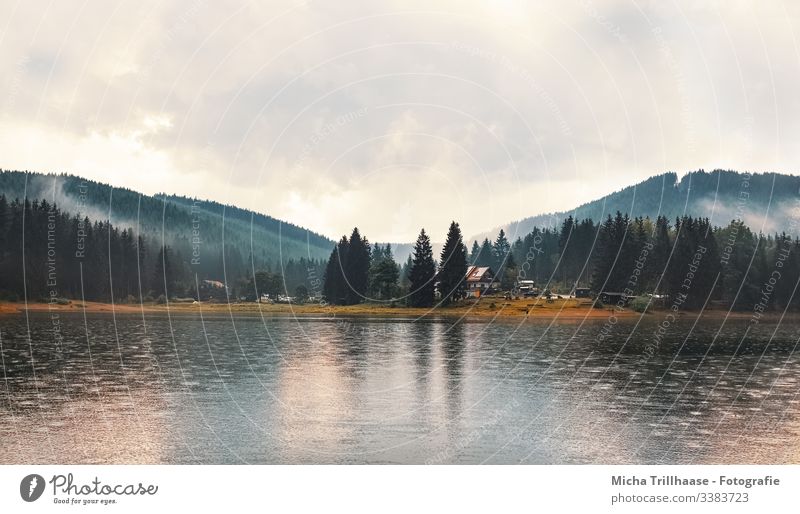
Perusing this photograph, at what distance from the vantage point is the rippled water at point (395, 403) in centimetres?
3559

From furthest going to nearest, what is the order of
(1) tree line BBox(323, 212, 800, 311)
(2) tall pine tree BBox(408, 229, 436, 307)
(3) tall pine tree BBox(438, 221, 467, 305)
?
(1) tree line BBox(323, 212, 800, 311)
(2) tall pine tree BBox(408, 229, 436, 307)
(3) tall pine tree BBox(438, 221, 467, 305)

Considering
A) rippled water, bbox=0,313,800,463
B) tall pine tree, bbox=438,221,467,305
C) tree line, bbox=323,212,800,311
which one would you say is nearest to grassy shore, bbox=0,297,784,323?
tall pine tree, bbox=438,221,467,305

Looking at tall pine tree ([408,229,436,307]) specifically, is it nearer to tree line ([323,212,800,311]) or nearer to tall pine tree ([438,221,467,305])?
tree line ([323,212,800,311])

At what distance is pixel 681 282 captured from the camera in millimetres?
184000

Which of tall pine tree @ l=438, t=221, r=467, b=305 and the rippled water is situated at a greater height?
tall pine tree @ l=438, t=221, r=467, b=305

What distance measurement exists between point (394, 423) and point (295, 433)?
5.90 m

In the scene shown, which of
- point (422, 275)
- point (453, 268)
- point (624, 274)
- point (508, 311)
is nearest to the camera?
point (508, 311)

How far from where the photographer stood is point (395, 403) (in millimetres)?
47469

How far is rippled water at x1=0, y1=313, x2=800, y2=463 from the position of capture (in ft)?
117

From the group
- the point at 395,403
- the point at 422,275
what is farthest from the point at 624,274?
the point at 395,403

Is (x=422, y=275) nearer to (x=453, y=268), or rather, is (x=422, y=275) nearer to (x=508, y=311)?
(x=453, y=268)

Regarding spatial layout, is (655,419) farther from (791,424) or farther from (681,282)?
(681,282)

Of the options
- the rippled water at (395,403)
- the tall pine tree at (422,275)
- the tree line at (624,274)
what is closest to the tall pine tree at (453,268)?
the tree line at (624,274)
